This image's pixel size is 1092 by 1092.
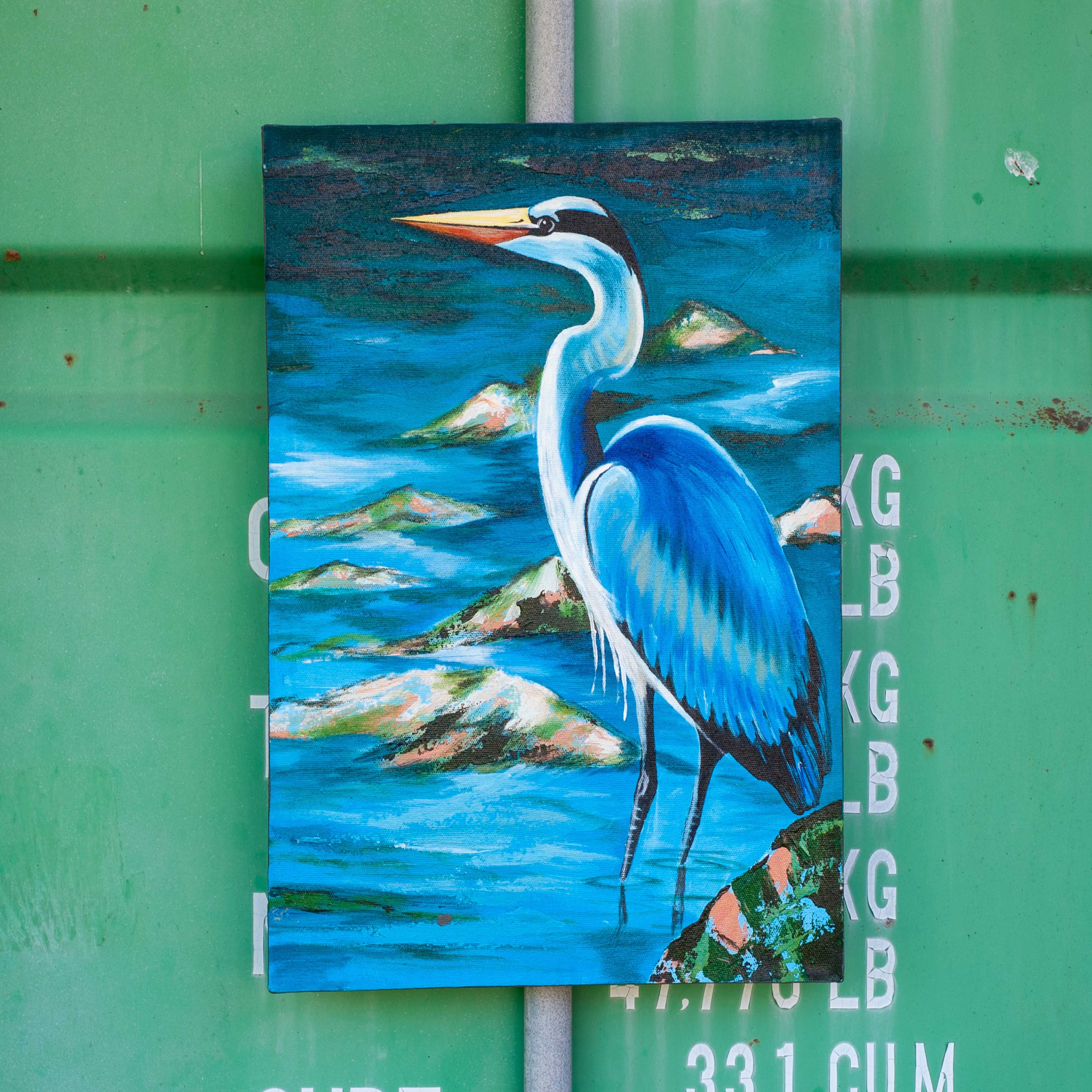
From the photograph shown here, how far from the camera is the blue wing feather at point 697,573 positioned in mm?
1221

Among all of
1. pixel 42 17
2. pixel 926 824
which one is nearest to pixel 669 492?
pixel 926 824

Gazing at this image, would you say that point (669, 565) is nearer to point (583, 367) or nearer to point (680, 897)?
point (583, 367)

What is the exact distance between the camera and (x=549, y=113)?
123cm

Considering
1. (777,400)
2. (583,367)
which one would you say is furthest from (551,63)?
(777,400)

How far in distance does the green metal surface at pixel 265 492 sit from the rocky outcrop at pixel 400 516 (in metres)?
0.16

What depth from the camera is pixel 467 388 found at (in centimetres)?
121

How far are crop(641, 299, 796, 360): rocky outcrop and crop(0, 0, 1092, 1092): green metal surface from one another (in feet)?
0.54

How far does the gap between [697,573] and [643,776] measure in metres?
0.28

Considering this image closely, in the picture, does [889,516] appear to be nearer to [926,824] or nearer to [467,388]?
[926,824]

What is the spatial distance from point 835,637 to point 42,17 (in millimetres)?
1364

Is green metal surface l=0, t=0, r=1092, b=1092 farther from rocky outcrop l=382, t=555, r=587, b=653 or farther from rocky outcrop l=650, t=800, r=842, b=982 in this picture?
rocky outcrop l=382, t=555, r=587, b=653

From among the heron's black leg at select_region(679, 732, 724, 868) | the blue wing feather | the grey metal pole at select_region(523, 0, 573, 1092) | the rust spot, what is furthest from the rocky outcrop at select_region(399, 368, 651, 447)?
the rust spot

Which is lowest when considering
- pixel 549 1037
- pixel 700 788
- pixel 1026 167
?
pixel 549 1037

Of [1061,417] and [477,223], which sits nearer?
[477,223]
